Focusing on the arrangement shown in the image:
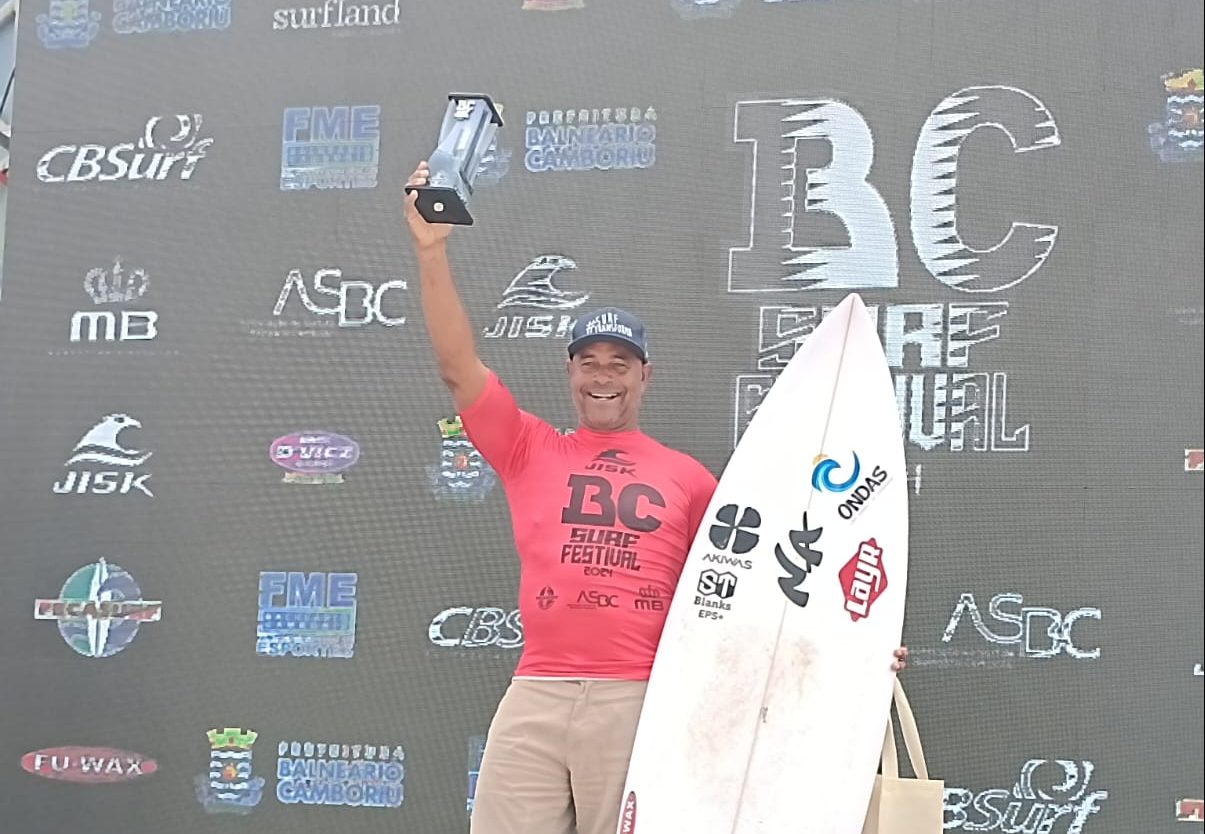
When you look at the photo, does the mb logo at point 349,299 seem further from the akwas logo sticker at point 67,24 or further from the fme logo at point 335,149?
the akwas logo sticker at point 67,24

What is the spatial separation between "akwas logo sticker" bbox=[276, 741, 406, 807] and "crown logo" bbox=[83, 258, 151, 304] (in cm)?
132

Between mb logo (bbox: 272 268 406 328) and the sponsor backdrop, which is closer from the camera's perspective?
the sponsor backdrop

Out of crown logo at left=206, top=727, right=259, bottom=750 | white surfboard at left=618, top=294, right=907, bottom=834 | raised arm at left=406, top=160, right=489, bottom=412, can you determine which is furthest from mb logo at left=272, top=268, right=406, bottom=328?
raised arm at left=406, top=160, right=489, bottom=412

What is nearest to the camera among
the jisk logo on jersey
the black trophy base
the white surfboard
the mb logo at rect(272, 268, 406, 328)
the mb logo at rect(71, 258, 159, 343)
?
the black trophy base

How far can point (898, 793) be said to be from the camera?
232 centimetres

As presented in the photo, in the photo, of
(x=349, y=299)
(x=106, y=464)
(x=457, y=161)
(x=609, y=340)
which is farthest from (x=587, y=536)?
(x=106, y=464)

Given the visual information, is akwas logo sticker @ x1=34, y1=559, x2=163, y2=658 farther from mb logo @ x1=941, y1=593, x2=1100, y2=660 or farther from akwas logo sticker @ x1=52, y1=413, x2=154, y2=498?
mb logo @ x1=941, y1=593, x2=1100, y2=660

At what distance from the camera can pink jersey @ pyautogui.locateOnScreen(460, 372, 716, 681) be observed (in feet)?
7.02

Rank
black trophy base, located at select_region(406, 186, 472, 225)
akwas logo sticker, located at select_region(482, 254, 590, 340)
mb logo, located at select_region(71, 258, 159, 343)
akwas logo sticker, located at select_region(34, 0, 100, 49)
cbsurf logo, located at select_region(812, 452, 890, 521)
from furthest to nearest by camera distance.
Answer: akwas logo sticker, located at select_region(34, 0, 100, 49) < mb logo, located at select_region(71, 258, 159, 343) < akwas logo sticker, located at select_region(482, 254, 590, 340) < cbsurf logo, located at select_region(812, 452, 890, 521) < black trophy base, located at select_region(406, 186, 472, 225)

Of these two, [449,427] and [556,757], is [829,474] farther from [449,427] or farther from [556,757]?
[449,427]

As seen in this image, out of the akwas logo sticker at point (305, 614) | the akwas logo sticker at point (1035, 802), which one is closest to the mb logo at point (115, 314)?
the akwas logo sticker at point (305, 614)

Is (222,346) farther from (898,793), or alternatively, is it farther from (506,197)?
(898,793)

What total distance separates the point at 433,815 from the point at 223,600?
32.1 inches

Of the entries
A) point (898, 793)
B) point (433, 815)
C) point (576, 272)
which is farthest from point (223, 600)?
point (898, 793)
